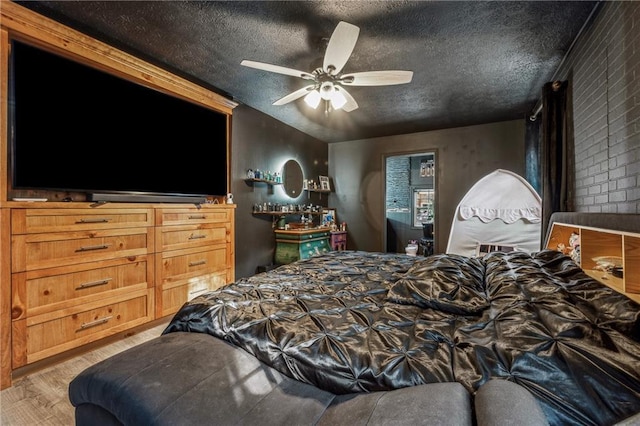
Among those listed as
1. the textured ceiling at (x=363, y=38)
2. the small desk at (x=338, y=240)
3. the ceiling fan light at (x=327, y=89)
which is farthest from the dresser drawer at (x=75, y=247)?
the small desk at (x=338, y=240)

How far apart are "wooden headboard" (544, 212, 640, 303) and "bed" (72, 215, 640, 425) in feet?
0.25

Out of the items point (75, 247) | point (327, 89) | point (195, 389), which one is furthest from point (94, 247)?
point (327, 89)

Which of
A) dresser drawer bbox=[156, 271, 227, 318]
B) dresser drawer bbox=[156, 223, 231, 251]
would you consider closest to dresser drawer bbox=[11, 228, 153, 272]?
dresser drawer bbox=[156, 223, 231, 251]

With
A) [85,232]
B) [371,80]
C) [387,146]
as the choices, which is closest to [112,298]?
[85,232]

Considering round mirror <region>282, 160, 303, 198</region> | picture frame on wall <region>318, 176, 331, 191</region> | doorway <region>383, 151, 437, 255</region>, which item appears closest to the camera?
round mirror <region>282, 160, 303, 198</region>

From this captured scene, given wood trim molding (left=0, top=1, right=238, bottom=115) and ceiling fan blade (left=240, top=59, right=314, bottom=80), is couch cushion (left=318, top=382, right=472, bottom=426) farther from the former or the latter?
wood trim molding (left=0, top=1, right=238, bottom=115)

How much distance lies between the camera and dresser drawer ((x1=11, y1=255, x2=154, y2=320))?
1.92m

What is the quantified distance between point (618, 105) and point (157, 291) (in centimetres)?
382

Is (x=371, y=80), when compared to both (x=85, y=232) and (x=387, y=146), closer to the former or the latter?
(x=85, y=232)

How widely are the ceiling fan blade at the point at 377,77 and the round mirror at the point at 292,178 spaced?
96.0 inches

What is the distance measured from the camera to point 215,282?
3373mm

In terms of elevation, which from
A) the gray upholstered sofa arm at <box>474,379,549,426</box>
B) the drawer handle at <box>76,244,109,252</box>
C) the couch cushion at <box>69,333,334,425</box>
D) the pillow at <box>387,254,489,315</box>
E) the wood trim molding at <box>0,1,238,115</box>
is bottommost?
the couch cushion at <box>69,333,334,425</box>

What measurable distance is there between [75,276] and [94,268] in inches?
5.1

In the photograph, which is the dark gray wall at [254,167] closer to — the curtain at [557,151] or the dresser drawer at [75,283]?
the dresser drawer at [75,283]
